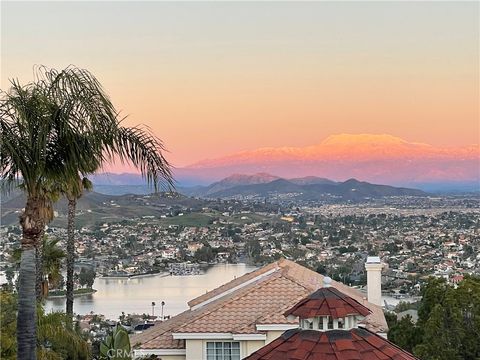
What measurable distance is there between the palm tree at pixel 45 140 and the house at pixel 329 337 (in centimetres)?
286

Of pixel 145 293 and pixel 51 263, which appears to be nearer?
pixel 51 263

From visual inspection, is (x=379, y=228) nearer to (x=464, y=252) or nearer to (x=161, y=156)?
(x=464, y=252)

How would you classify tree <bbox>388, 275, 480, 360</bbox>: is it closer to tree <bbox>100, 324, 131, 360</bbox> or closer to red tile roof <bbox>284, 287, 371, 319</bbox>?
tree <bbox>100, 324, 131, 360</bbox>

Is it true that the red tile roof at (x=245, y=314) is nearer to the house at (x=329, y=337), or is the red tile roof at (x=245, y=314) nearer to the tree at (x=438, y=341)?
the tree at (x=438, y=341)

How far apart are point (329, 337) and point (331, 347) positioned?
21cm

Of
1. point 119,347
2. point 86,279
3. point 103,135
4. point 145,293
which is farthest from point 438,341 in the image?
point 86,279

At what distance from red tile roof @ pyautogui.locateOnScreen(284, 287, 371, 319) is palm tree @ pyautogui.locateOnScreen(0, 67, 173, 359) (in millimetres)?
2960

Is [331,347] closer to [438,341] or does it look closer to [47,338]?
[47,338]

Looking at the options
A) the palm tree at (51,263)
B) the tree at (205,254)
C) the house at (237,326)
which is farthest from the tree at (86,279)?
the house at (237,326)

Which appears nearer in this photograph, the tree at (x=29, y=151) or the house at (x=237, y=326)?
the tree at (x=29, y=151)

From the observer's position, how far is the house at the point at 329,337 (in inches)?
328

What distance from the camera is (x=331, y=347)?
8336 mm

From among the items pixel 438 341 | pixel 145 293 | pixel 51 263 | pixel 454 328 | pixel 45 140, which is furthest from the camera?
pixel 145 293

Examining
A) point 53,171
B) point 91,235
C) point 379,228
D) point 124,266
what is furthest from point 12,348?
point 379,228
